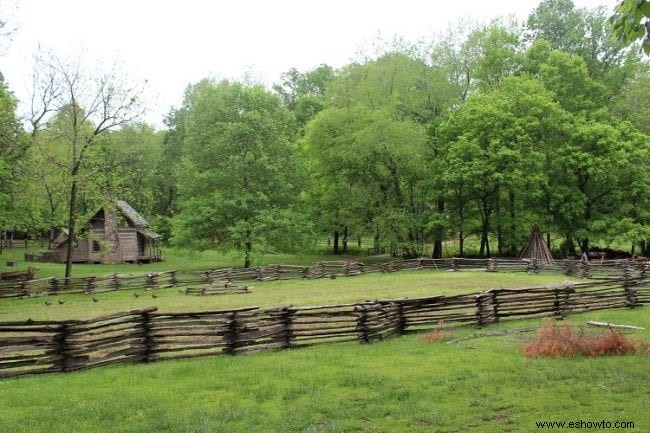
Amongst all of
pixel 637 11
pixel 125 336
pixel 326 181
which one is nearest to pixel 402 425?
pixel 637 11

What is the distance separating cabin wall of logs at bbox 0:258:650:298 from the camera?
2866 cm

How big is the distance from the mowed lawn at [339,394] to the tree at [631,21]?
4.80 m

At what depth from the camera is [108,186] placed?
32.8 meters

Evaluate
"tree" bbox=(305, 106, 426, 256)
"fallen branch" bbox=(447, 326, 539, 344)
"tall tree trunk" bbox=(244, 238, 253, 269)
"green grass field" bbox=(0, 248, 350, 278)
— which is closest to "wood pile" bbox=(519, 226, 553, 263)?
"tree" bbox=(305, 106, 426, 256)

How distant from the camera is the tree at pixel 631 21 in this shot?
5320 millimetres

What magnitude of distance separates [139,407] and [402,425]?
4151 millimetres

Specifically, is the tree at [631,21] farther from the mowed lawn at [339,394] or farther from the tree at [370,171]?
the tree at [370,171]

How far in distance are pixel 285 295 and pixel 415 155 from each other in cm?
1812

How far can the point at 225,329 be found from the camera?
1300 cm

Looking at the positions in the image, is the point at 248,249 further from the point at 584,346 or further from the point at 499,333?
the point at 584,346

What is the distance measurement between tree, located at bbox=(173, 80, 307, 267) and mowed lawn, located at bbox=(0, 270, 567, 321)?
6012 millimetres

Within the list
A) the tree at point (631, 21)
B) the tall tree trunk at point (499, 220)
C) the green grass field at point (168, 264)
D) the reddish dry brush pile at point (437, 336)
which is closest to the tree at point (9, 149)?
the green grass field at point (168, 264)

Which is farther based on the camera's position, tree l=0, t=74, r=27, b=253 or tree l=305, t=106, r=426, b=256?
tree l=305, t=106, r=426, b=256

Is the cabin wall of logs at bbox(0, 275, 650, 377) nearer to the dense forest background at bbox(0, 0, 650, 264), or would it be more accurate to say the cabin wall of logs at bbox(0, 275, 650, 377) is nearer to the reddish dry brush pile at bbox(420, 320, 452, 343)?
the reddish dry brush pile at bbox(420, 320, 452, 343)
